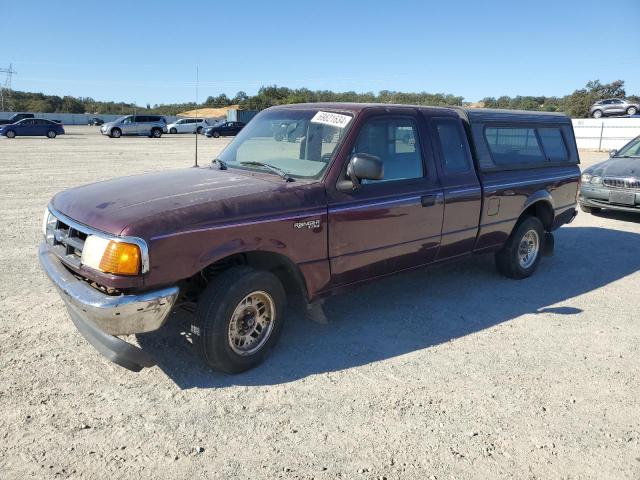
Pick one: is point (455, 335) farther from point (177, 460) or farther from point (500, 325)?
point (177, 460)

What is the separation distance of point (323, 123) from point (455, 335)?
7.12ft

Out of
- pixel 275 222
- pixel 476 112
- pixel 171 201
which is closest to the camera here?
pixel 171 201

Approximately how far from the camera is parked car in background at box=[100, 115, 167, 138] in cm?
3783

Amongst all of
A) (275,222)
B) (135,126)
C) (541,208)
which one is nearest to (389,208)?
(275,222)

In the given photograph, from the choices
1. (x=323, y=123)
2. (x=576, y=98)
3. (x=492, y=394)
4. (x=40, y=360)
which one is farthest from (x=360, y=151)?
(x=576, y=98)

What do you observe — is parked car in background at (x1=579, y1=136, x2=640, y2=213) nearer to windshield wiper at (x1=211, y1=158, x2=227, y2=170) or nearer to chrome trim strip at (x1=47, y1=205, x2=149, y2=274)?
windshield wiper at (x1=211, y1=158, x2=227, y2=170)

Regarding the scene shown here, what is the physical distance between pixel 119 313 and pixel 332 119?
2313 millimetres

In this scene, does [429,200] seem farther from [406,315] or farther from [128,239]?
[128,239]

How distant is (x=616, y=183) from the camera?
9.45 meters

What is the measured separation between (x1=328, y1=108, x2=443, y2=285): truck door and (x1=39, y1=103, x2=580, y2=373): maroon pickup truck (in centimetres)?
1

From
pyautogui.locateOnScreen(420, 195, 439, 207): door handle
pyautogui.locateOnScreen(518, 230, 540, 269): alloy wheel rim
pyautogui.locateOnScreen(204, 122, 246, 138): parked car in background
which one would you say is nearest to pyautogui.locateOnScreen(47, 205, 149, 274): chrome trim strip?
pyautogui.locateOnScreen(420, 195, 439, 207): door handle

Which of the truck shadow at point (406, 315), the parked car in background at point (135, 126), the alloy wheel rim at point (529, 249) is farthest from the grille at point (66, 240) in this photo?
the parked car in background at point (135, 126)

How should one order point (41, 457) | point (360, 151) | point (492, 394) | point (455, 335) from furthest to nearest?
1. point (455, 335)
2. point (360, 151)
3. point (492, 394)
4. point (41, 457)

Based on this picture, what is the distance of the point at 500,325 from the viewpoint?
4.72m
